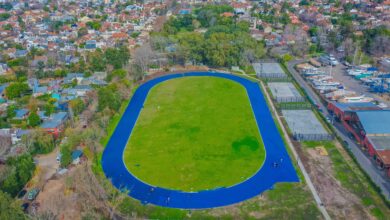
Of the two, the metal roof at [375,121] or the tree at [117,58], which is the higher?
the tree at [117,58]

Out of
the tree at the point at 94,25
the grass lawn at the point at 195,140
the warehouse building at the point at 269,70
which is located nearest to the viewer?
the grass lawn at the point at 195,140

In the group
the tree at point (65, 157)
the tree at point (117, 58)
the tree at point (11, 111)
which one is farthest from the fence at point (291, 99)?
the tree at point (11, 111)

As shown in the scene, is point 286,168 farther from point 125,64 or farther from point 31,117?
point 125,64

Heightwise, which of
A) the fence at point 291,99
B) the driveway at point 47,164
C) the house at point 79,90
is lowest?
the driveway at point 47,164

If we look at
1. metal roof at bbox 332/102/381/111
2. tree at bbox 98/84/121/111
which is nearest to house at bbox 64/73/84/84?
tree at bbox 98/84/121/111

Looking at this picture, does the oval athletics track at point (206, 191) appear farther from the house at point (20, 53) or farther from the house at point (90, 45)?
the house at point (20, 53)

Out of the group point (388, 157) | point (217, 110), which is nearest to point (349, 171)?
point (388, 157)

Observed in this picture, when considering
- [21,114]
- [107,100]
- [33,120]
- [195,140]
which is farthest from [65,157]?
[21,114]
